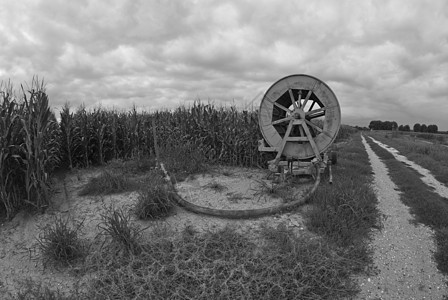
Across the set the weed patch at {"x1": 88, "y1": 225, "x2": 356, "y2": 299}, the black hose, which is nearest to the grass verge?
the weed patch at {"x1": 88, "y1": 225, "x2": 356, "y2": 299}

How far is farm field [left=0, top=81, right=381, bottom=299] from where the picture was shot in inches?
138

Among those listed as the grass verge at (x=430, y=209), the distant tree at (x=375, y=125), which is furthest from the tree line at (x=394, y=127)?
the grass verge at (x=430, y=209)

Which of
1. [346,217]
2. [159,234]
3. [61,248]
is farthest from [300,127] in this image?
[61,248]

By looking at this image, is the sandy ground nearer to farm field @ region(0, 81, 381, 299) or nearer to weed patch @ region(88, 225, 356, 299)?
farm field @ region(0, 81, 381, 299)

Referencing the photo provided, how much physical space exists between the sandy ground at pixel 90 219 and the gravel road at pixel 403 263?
50.7 inches

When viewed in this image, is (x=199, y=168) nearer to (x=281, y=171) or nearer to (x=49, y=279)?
(x=281, y=171)

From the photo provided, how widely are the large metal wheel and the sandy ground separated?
1.18m

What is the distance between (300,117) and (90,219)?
588cm

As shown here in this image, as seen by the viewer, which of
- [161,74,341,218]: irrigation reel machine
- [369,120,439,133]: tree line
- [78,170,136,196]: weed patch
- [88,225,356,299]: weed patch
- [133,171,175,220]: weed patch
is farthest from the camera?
[369,120,439,133]: tree line

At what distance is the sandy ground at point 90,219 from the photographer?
13.5 ft

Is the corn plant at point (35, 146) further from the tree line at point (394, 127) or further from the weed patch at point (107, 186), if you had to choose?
the tree line at point (394, 127)

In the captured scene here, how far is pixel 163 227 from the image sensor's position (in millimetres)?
4930

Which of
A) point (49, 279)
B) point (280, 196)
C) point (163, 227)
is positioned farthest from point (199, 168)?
point (49, 279)

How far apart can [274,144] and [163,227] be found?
446 cm
